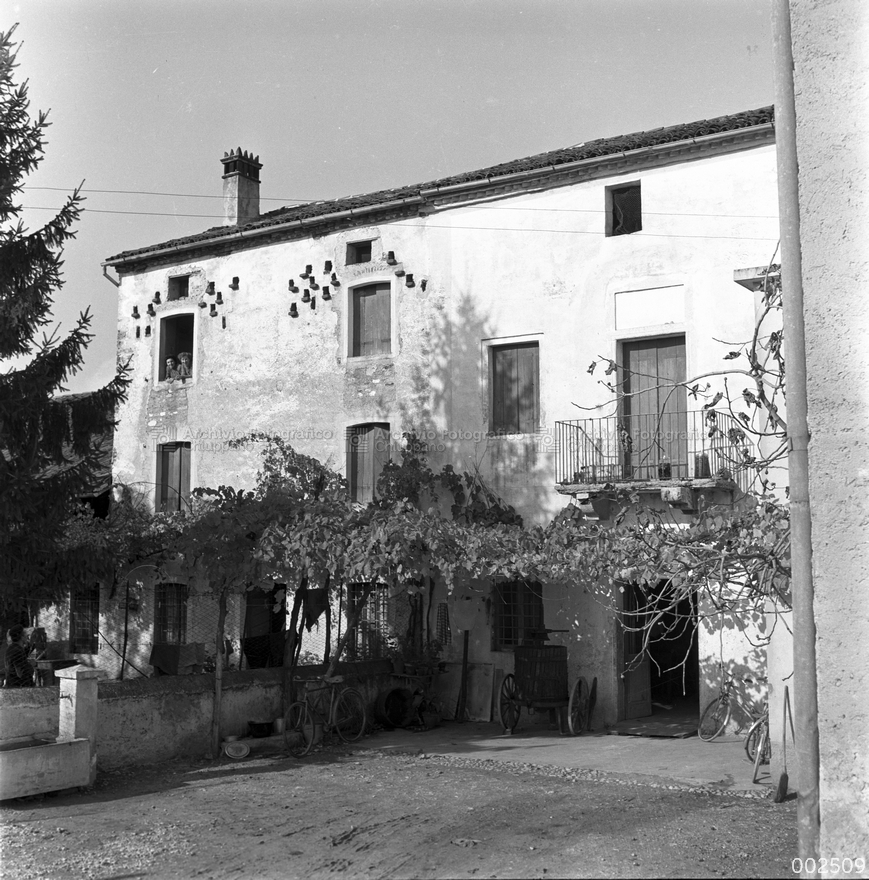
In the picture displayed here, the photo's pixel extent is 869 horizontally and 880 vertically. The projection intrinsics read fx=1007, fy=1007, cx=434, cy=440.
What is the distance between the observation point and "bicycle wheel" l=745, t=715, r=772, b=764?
11.0 m

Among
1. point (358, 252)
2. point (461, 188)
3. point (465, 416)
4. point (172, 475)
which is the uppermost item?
point (461, 188)

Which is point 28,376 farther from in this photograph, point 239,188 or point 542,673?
point 239,188

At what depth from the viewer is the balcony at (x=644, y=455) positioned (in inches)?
575

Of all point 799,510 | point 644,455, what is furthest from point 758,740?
point 799,510

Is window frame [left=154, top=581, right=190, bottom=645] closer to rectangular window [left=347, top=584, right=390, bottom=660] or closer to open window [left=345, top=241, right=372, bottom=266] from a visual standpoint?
rectangular window [left=347, top=584, right=390, bottom=660]

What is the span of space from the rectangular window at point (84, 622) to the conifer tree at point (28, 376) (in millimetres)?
7864

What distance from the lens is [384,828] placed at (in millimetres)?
8875

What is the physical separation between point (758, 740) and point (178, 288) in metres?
14.7

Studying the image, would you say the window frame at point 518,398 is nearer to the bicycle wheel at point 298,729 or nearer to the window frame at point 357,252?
the window frame at point 357,252

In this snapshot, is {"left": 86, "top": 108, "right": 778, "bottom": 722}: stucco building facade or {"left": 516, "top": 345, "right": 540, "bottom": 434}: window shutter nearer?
{"left": 86, "top": 108, "right": 778, "bottom": 722}: stucco building facade

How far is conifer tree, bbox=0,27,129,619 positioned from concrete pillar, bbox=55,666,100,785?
2736mm

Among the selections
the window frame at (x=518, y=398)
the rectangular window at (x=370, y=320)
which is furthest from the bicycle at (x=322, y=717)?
the rectangular window at (x=370, y=320)

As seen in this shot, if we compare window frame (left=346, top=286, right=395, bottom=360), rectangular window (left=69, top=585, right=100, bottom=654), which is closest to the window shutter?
window frame (left=346, top=286, right=395, bottom=360)

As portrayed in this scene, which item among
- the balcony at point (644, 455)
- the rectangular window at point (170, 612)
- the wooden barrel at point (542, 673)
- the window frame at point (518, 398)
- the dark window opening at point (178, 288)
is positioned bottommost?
the wooden barrel at point (542, 673)
